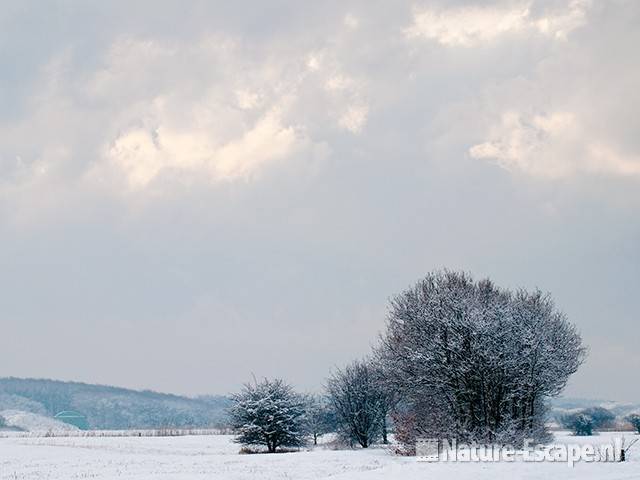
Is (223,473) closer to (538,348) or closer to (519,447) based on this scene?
(519,447)

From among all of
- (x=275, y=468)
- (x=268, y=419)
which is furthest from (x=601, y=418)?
(x=275, y=468)

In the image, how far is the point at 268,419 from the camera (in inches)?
2301

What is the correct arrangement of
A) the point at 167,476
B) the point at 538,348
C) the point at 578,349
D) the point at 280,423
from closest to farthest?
1. the point at 167,476
2. the point at 538,348
3. the point at 578,349
4. the point at 280,423

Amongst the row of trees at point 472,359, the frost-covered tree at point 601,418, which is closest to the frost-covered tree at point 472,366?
the row of trees at point 472,359

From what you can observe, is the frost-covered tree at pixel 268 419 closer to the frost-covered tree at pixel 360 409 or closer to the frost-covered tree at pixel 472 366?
the frost-covered tree at pixel 360 409

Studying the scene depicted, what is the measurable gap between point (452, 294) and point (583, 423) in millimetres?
69053

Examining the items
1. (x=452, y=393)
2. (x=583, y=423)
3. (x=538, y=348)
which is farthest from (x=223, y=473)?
(x=583, y=423)

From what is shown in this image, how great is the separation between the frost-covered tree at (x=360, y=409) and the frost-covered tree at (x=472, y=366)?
49.1ft

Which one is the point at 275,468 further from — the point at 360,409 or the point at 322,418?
the point at 322,418

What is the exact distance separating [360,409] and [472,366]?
2319cm

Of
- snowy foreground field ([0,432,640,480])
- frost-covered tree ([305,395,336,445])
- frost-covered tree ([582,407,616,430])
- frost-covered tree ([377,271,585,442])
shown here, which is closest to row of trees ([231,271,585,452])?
frost-covered tree ([377,271,585,442])

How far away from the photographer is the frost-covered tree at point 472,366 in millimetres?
43344

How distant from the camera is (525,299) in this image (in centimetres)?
5538

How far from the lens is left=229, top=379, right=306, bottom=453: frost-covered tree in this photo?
2293 inches
